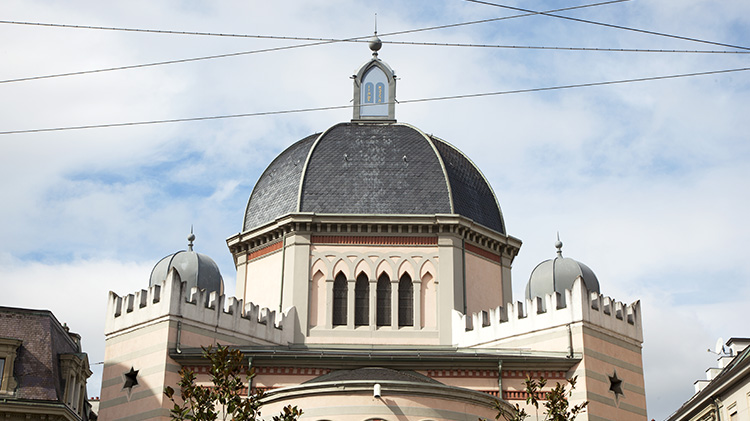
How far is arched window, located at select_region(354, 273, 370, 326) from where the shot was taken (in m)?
36.1

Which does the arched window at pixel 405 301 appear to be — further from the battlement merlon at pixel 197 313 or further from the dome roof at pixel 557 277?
the dome roof at pixel 557 277

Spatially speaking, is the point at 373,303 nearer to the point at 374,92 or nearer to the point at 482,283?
the point at 482,283

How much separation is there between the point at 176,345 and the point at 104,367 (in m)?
3.09

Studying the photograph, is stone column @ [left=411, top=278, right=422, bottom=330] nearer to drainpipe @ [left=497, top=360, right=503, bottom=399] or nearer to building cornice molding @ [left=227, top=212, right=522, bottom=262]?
building cornice molding @ [left=227, top=212, right=522, bottom=262]

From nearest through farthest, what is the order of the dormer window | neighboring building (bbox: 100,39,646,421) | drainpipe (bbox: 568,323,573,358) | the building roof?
neighboring building (bbox: 100,39,646,421) → drainpipe (bbox: 568,323,573,358) → the building roof → the dormer window

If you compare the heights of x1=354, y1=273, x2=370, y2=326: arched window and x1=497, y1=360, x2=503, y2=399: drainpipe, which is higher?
x1=354, y1=273, x2=370, y2=326: arched window

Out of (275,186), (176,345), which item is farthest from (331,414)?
(275,186)

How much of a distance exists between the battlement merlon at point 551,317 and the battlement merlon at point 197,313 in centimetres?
620

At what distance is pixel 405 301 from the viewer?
36.5 m

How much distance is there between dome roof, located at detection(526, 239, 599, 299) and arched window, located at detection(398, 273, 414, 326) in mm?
5750

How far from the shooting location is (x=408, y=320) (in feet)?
119

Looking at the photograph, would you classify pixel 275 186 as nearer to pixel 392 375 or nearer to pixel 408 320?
pixel 408 320

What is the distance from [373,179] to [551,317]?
9100mm

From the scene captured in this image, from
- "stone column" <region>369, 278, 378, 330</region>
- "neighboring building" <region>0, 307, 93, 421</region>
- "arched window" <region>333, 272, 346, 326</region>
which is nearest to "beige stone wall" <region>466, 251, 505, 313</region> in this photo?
"stone column" <region>369, 278, 378, 330</region>
